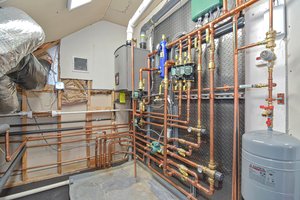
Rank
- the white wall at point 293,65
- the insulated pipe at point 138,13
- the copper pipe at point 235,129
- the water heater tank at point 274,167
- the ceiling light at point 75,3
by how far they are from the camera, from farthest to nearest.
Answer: the insulated pipe at point 138,13 < the ceiling light at point 75,3 < the copper pipe at point 235,129 < the white wall at point 293,65 < the water heater tank at point 274,167

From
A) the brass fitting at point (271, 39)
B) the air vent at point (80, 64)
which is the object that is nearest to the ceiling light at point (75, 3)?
the air vent at point (80, 64)

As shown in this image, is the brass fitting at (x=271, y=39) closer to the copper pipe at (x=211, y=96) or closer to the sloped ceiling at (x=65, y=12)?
the copper pipe at (x=211, y=96)

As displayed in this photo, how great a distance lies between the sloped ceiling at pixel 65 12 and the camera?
1.61 m

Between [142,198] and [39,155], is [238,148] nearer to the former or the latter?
[142,198]

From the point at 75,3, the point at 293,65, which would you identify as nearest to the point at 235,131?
the point at 293,65

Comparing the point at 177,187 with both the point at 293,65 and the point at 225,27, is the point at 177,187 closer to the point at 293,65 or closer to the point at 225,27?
the point at 293,65

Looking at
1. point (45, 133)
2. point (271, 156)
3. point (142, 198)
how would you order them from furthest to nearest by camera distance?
point (45, 133)
point (142, 198)
point (271, 156)

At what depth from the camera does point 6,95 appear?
1.53m

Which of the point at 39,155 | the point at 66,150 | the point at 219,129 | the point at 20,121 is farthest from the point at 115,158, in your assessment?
the point at 219,129

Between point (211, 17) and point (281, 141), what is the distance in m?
1.35

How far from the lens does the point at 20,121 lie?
2.49 metres

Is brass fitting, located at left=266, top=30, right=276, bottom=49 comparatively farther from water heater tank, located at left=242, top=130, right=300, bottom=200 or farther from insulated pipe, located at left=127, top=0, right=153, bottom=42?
insulated pipe, located at left=127, top=0, right=153, bottom=42

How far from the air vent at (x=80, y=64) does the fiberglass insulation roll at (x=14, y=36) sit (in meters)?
1.83

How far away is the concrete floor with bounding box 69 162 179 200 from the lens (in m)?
1.87
